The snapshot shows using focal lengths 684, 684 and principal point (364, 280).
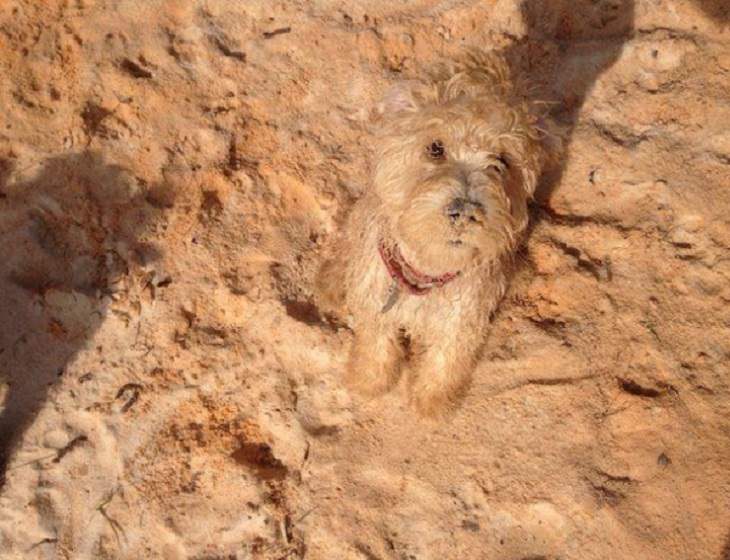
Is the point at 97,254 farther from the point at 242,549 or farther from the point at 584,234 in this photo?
the point at 584,234

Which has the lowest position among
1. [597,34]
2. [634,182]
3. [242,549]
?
[242,549]

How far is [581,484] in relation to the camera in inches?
156

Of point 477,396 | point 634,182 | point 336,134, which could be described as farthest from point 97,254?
point 634,182

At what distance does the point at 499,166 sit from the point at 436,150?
12.1 inches

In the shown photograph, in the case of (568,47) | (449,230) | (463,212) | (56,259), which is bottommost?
(56,259)

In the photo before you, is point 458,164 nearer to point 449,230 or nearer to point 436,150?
point 436,150

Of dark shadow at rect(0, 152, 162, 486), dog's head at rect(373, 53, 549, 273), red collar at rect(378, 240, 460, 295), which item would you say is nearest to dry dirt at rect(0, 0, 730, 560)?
dark shadow at rect(0, 152, 162, 486)

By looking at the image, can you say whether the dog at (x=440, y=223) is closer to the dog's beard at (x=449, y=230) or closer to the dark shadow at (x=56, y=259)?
the dog's beard at (x=449, y=230)

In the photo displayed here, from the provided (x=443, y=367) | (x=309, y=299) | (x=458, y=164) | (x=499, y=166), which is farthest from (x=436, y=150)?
(x=309, y=299)

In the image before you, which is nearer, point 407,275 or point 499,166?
point 499,166

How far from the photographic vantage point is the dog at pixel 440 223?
312cm

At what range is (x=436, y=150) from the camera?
3.28 meters

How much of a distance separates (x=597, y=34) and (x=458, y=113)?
2.48 m

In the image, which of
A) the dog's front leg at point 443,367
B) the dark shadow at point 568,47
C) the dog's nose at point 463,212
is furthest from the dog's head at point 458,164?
the dark shadow at point 568,47
